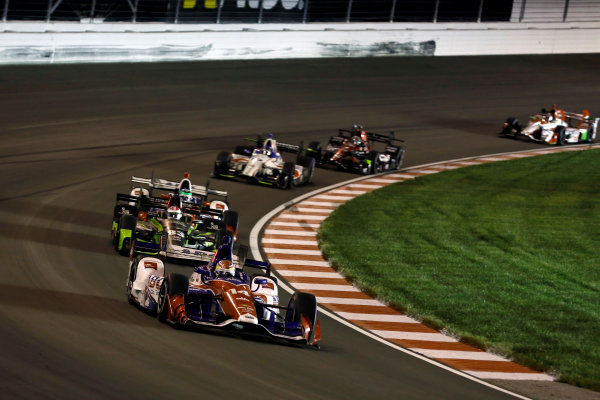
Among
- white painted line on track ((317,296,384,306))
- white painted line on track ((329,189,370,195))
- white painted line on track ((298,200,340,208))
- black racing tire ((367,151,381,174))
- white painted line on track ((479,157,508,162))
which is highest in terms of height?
white painted line on track ((479,157,508,162))

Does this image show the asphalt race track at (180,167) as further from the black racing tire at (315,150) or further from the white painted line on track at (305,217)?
the white painted line on track at (305,217)

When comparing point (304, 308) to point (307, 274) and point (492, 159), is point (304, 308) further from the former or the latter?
point (492, 159)

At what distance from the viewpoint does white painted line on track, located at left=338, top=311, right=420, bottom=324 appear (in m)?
→ 15.9

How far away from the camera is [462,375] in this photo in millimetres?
13383

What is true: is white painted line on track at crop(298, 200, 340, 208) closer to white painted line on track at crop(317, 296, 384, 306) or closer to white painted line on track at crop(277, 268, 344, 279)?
white painted line on track at crop(277, 268, 344, 279)

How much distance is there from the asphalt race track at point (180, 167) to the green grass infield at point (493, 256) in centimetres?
175

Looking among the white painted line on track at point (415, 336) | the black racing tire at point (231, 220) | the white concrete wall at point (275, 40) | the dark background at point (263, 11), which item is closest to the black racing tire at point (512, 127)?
the white concrete wall at point (275, 40)

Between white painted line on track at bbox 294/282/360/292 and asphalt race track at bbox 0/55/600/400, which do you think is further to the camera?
white painted line on track at bbox 294/282/360/292

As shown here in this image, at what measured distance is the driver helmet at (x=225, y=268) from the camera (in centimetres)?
1439

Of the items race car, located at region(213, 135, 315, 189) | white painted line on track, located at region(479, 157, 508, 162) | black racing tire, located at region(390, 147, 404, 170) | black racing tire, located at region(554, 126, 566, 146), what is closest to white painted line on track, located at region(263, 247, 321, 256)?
race car, located at region(213, 135, 315, 189)

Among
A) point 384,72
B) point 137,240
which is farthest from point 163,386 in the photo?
point 384,72

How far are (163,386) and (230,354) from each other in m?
1.74

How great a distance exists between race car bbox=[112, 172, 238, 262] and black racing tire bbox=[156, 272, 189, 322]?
2415 millimetres

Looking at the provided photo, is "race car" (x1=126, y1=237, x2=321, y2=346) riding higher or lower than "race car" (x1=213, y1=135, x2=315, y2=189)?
lower
